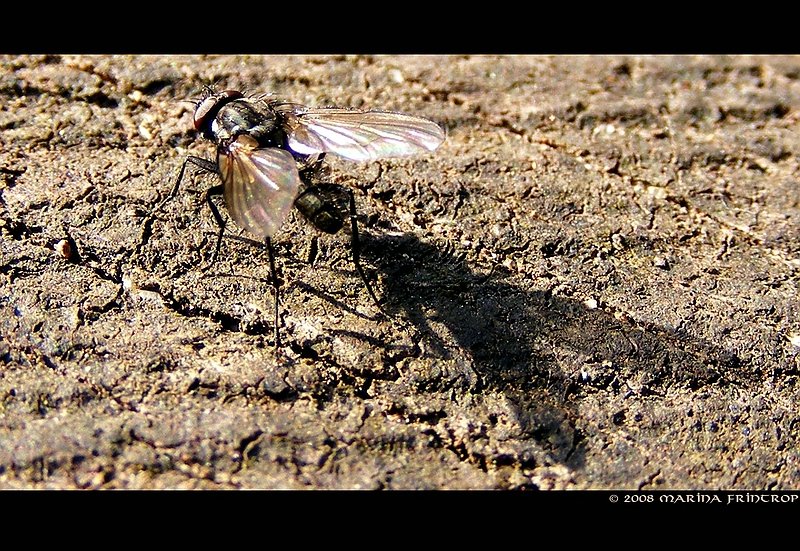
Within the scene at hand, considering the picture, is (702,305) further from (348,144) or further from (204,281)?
(204,281)

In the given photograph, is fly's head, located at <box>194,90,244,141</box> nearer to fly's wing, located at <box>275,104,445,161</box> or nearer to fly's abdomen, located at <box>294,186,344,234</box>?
fly's wing, located at <box>275,104,445,161</box>

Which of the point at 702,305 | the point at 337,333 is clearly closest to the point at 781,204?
the point at 702,305

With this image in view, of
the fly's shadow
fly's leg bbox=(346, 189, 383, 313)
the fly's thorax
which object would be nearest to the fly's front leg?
the fly's thorax

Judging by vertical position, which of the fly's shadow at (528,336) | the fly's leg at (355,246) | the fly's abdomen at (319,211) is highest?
the fly's abdomen at (319,211)

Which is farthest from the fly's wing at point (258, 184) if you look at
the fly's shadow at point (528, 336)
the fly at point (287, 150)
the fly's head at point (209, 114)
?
the fly's shadow at point (528, 336)

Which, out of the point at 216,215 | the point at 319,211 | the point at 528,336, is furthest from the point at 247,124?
the point at 528,336

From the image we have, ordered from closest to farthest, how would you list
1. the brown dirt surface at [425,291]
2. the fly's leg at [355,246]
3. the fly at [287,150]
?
the brown dirt surface at [425,291] < the fly at [287,150] < the fly's leg at [355,246]

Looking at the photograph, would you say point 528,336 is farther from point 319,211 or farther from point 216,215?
point 216,215

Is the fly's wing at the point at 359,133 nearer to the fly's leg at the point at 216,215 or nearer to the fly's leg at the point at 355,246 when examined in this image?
the fly's leg at the point at 355,246
